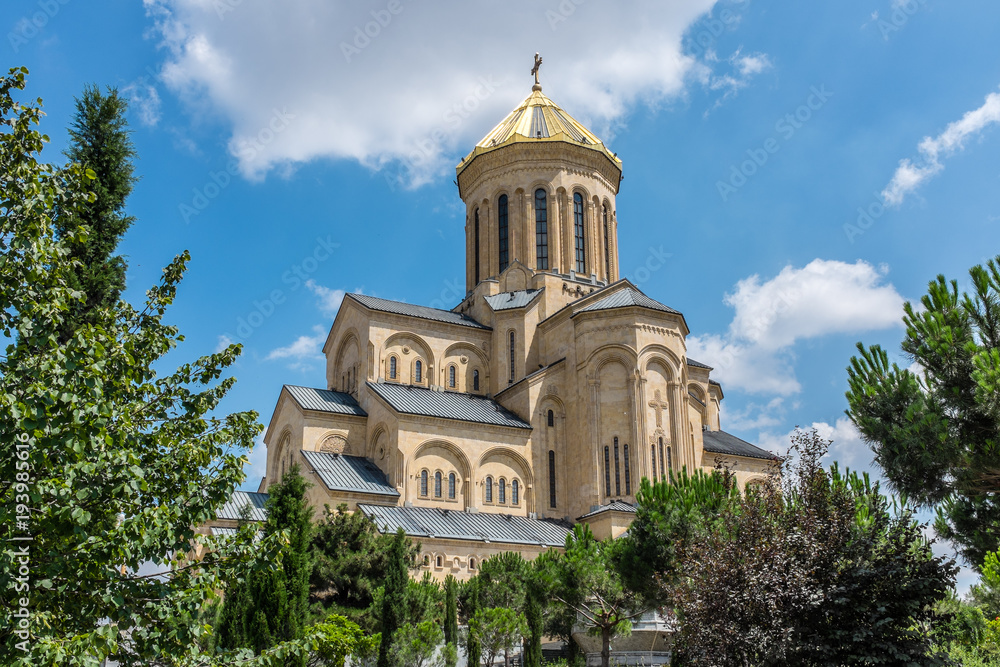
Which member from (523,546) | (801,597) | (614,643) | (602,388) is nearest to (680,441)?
(602,388)

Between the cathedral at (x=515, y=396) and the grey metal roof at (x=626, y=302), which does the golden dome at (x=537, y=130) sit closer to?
the cathedral at (x=515, y=396)

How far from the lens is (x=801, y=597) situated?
998 cm

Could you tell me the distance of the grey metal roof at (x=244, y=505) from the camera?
946 inches

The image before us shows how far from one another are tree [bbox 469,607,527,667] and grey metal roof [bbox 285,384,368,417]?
12939 millimetres

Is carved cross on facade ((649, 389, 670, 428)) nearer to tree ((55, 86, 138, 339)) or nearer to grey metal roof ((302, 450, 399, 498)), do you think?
grey metal roof ((302, 450, 399, 498))

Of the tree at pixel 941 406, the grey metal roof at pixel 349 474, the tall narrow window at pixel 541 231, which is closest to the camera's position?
the tree at pixel 941 406

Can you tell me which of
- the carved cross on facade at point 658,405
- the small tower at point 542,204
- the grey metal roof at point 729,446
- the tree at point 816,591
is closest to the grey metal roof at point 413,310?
the small tower at point 542,204

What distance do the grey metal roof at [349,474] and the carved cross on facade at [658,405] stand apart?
9452 mm

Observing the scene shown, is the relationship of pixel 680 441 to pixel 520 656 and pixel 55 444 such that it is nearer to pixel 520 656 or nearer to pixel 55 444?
pixel 520 656

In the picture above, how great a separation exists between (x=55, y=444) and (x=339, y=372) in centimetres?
2854

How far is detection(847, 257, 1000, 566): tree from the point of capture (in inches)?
493

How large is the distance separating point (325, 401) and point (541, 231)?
1198 centimetres

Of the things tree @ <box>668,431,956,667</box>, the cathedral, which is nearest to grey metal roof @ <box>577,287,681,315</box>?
the cathedral

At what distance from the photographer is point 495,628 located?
1770 centimetres
